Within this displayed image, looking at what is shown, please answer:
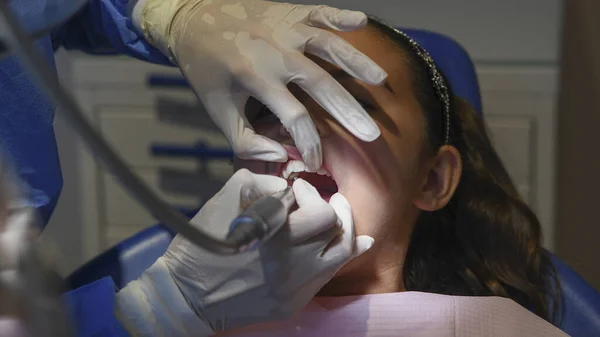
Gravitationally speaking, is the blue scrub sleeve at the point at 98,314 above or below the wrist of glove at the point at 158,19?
below

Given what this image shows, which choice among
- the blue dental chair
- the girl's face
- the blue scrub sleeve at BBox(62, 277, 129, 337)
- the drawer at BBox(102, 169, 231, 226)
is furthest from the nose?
the drawer at BBox(102, 169, 231, 226)

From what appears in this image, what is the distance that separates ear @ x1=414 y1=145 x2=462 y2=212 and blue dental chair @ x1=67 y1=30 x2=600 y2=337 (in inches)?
12.0

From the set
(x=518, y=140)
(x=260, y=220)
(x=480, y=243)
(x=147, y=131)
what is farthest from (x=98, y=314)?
(x=518, y=140)

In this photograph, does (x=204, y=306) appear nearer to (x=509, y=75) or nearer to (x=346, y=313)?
(x=346, y=313)

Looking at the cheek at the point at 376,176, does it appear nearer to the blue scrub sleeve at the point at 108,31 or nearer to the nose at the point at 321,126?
the nose at the point at 321,126

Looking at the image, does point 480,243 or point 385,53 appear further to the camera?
point 480,243

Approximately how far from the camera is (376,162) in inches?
40.8

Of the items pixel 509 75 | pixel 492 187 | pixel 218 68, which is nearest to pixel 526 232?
pixel 492 187

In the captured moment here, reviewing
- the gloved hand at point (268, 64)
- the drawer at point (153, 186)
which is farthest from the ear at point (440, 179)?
the drawer at point (153, 186)

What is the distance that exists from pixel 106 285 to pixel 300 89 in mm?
360

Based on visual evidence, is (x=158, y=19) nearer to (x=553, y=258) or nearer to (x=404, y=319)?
(x=404, y=319)

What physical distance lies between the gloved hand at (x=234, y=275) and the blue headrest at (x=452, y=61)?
2.10 feet

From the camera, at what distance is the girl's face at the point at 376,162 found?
1019mm

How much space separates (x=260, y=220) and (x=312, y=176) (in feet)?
1.21
